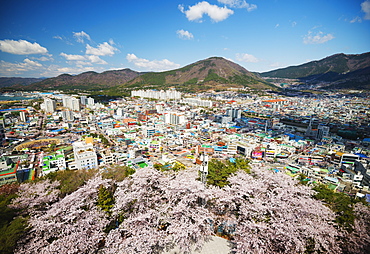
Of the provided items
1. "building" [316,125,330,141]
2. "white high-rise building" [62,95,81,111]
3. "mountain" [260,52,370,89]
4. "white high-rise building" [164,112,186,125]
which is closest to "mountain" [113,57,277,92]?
"mountain" [260,52,370,89]

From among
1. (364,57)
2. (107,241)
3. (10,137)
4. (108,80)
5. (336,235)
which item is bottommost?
(10,137)

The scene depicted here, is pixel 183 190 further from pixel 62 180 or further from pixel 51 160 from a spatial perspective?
pixel 51 160

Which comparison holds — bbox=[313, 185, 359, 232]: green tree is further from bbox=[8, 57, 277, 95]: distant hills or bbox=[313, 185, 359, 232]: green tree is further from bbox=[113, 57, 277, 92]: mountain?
bbox=[113, 57, 277, 92]: mountain

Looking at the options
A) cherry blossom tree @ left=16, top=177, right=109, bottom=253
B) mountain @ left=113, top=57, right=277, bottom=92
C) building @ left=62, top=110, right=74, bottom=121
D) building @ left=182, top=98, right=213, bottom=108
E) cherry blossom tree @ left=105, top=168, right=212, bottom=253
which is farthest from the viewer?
mountain @ left=113, top=57, right=277, bottom=92

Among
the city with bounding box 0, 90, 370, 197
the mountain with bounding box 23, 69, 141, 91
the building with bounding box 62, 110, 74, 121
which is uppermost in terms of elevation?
the mountain with bounding box 23, 69, 141, 91

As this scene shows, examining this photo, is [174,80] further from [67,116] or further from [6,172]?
[6,172]

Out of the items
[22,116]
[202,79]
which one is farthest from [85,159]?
[202,79]

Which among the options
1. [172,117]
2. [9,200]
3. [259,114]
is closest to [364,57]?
[259,114]
